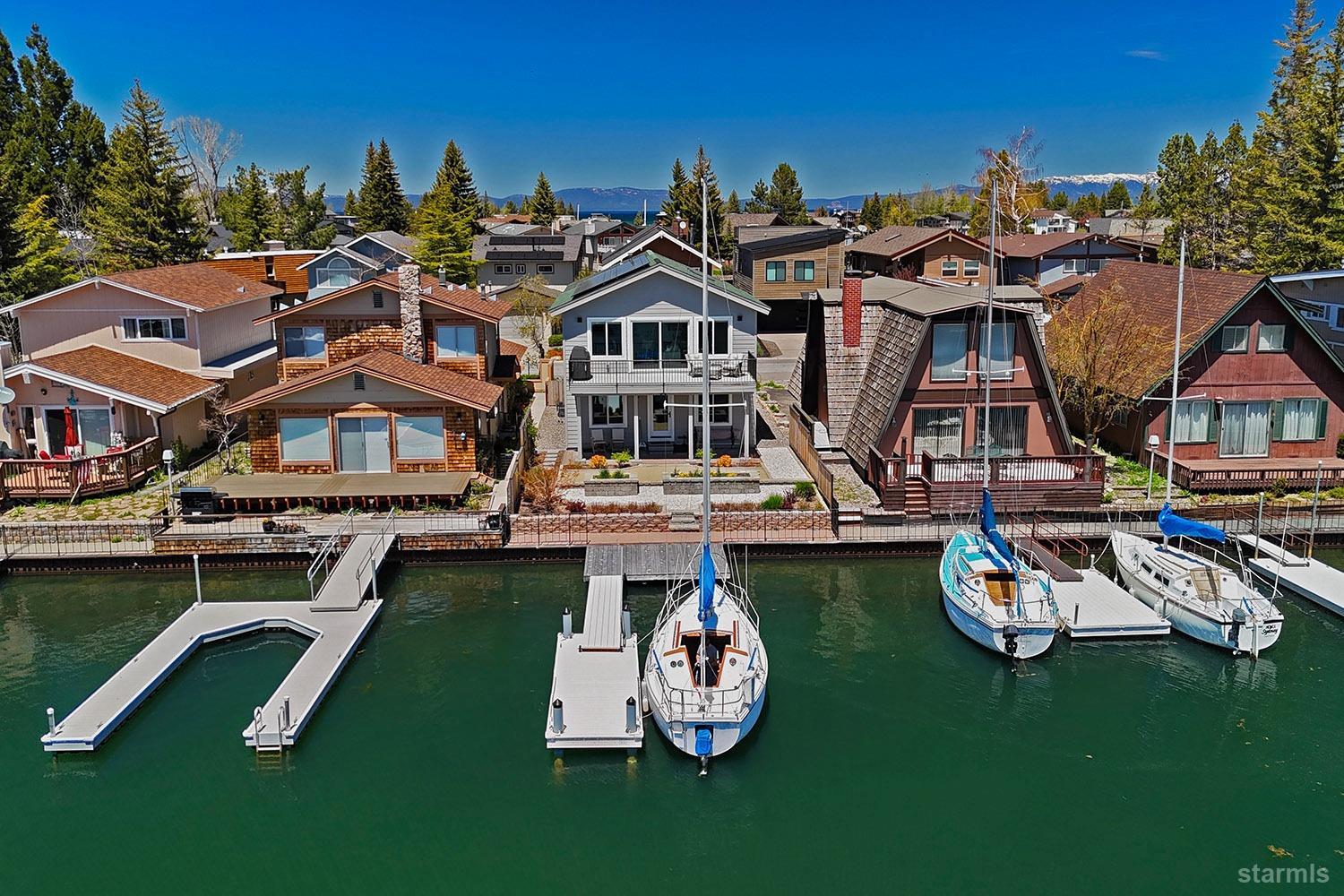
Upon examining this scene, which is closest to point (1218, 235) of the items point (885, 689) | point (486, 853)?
point (885, 689)

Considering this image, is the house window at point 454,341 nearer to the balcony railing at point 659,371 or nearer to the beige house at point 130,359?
the balcony railing at point 659,371

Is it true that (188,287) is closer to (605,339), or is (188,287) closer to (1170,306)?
(605,339)

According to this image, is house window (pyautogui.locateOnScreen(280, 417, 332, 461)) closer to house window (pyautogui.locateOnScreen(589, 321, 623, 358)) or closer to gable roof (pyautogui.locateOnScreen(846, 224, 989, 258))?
house window (pyautogui.locateOnScreen(589, 321, 623, 358))

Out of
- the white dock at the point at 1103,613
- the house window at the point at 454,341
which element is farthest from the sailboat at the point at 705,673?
the house window at the point at 454,341

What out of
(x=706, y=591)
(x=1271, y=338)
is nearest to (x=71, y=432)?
(x=706, y=591)

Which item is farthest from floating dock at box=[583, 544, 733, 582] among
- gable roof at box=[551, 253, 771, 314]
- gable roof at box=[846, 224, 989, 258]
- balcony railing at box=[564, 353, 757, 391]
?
gable roof at box=[846, 224, 989, 258]
